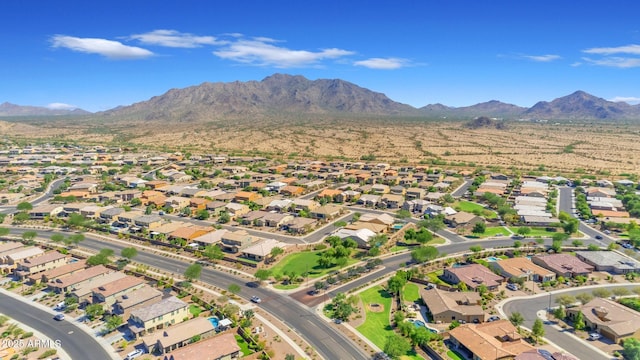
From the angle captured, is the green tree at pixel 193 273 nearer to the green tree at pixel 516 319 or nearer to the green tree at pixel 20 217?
the green tree at pixel 516 319

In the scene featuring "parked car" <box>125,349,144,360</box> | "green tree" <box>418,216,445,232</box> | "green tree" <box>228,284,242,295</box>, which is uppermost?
"green tree" <box>418,216,445,232</box>

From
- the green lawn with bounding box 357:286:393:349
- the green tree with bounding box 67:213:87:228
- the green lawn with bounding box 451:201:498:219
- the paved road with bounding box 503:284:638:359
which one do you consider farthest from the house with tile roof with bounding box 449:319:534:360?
the green tree with bounding box 67:213:87:228

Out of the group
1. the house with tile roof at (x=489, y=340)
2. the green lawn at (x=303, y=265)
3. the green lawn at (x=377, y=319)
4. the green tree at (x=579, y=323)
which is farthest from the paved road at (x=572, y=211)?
the green lawn at (x=303, y=265)

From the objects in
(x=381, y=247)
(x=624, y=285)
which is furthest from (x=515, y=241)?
(x=381, y=247)

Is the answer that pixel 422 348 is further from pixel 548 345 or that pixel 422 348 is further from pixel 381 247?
pixel 381 247

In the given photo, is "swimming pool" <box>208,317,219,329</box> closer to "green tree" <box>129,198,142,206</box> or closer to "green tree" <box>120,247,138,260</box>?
"green tree" <box>120,247,138,260</box>

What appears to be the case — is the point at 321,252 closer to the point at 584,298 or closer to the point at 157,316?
the point at 157,316
